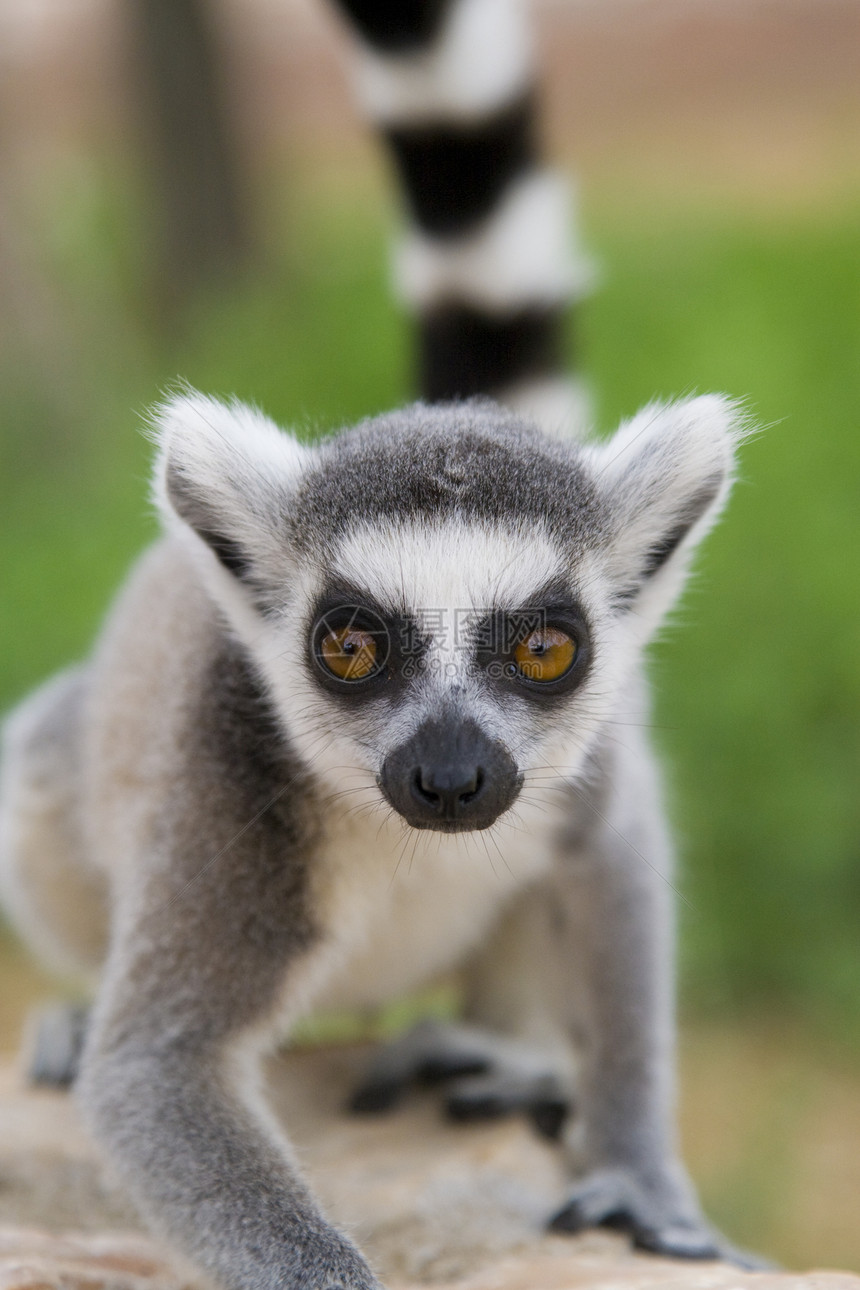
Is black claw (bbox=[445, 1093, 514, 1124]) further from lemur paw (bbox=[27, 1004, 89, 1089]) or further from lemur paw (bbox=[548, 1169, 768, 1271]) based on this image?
lemur paw (bbox=[27, 1004, 89, 1089])

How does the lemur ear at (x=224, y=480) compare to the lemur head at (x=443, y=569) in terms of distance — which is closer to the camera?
the lemur head at (x=443, y=569)

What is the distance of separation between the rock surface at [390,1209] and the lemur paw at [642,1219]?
0.04 meters

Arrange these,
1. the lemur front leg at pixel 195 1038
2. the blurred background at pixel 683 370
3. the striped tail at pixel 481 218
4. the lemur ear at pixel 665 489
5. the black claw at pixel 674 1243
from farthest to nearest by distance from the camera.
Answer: the blurred background at pixel 683 370 < the striped tail at pixel 481 218 < the black claw at pixel 674 1243 < the lemur ear at pixel 665 489 < the lemur front leg at pixel 195 1038

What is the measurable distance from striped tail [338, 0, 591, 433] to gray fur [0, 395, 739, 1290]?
1091mm

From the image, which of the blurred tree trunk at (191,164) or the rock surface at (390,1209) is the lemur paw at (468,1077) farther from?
→ the blurred tree trunk at (191,164)

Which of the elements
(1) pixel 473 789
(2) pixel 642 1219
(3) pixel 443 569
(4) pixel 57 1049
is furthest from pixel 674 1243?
(4) pixel 57 1049

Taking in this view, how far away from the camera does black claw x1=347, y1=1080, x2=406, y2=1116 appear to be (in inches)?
143

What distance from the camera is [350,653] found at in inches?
102

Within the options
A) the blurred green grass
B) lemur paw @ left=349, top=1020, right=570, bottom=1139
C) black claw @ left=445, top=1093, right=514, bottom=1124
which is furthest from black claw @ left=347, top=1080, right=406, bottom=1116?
the blurred green grass

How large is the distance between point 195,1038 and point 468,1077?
3.71ft

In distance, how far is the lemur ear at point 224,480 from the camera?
271 centimetres

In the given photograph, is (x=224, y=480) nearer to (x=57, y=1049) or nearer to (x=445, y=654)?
(x=445, y=654)

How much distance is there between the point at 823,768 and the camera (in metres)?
5.99

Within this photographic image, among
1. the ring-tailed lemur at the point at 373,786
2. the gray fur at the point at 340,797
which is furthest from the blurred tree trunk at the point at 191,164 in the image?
the gray fur at the point at 340,797
